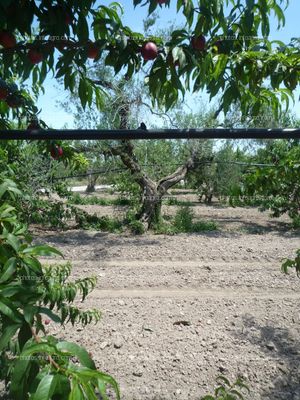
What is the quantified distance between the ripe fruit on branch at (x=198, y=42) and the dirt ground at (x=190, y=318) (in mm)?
1773

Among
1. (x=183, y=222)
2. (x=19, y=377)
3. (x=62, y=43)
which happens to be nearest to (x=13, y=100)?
(x=62, y=43)

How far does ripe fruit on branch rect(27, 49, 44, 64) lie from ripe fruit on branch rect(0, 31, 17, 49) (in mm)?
66

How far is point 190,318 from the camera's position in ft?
9.84

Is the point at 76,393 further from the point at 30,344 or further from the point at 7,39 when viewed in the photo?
the point at 7,39

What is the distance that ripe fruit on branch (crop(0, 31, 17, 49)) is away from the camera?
1.19 meters

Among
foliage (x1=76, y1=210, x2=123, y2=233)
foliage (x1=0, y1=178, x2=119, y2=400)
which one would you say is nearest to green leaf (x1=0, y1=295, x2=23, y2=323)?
foliage (x1=0, y1=178, x2=119, y2=400)

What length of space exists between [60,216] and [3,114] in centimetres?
573

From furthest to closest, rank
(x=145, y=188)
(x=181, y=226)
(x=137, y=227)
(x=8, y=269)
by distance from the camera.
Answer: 1. (x=145, y=188)
2. (x=181, y=226)
3. (x=137, y=227)
4. (x=8, y=269)

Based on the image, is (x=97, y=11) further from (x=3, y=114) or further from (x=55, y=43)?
(x=3, y=114)

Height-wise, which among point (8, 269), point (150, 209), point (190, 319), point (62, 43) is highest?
point (62, 43)

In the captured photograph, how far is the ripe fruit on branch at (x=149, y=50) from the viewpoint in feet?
4.11

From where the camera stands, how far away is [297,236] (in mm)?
7051

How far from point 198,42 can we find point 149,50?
0.17 meters

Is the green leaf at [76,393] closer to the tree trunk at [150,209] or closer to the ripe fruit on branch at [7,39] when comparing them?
the ripe fruit on branch at [7,39]
